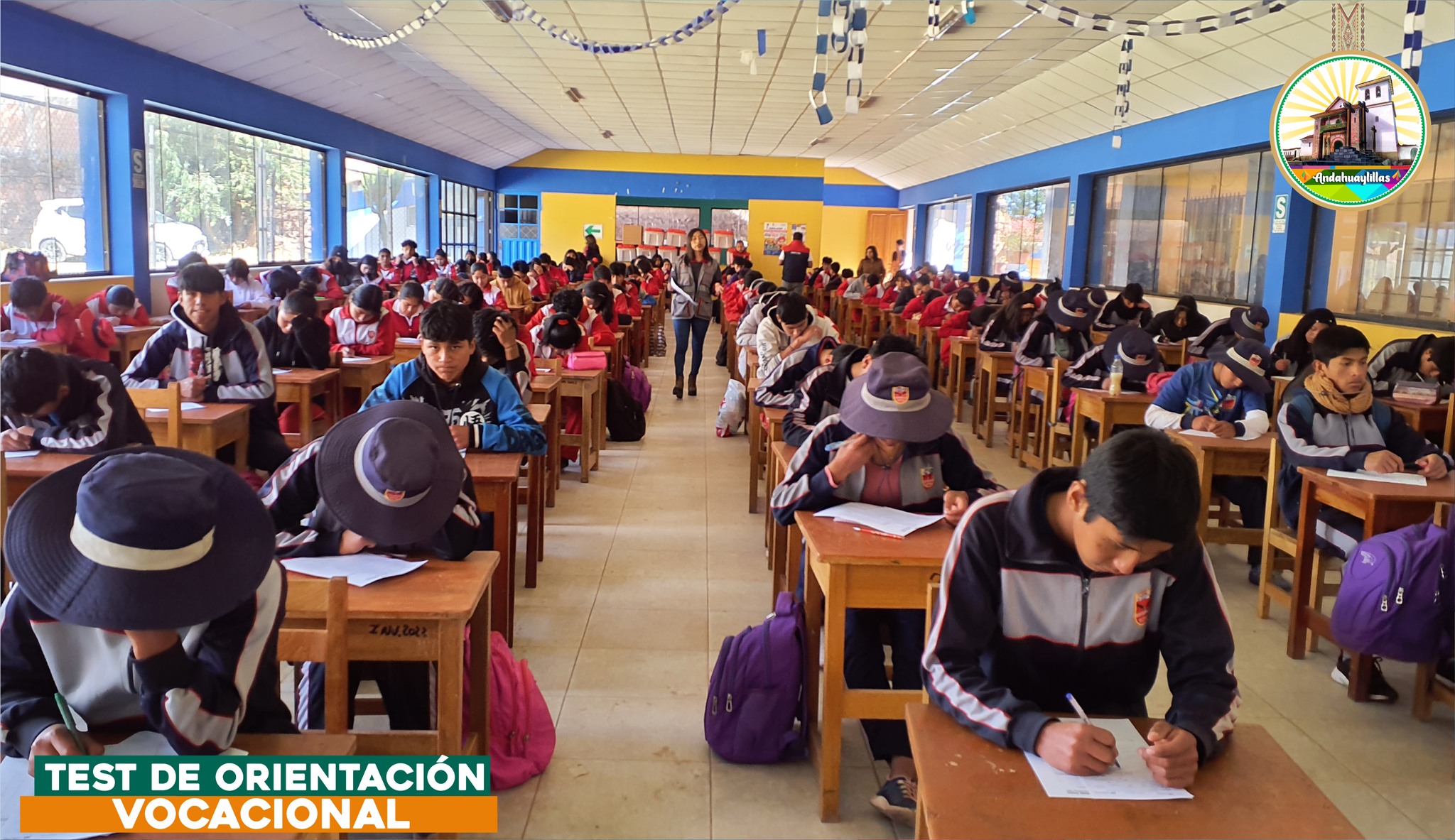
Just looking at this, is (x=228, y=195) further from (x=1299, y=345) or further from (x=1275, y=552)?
(x=1275, y=552)

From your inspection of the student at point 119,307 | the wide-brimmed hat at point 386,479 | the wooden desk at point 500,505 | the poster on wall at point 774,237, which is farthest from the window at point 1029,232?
the wide-brimmed hat at point 386,479

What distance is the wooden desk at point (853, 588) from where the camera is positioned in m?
2.55

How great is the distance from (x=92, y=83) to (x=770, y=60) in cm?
628

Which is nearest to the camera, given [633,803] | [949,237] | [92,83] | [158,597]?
[158,597]

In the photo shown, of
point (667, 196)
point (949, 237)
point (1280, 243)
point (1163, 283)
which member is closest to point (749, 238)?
point (667, 196)

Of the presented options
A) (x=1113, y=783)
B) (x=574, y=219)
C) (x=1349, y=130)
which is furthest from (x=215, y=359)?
(x=574, y=219)

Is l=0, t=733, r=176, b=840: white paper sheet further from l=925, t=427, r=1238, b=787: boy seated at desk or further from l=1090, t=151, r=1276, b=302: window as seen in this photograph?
l=1090, t=151, r=1276, b=302: window

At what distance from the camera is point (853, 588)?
2584mm

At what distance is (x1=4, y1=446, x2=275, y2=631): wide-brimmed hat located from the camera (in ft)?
4.72

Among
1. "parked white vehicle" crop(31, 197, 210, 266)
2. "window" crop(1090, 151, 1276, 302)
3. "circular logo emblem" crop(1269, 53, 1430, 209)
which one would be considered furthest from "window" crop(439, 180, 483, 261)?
"circular logo emblem" crop(1269, 53, 1430, 209)

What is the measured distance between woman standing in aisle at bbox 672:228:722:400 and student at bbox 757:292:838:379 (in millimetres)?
3746

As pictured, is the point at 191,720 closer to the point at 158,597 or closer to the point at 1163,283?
the point at 158,597

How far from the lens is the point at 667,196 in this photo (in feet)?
79.7

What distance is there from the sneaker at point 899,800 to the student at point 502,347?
10.3 feet
